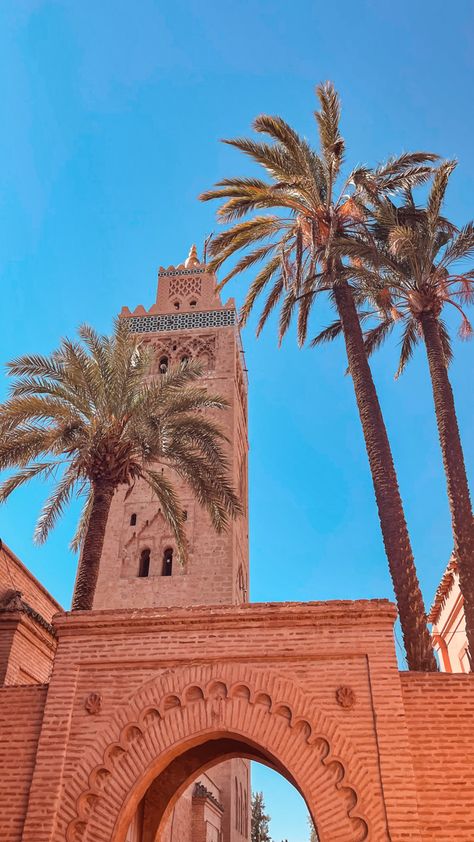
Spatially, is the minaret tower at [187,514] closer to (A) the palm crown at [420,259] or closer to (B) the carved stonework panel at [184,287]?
(B) the carved stonework panel at [184,287]

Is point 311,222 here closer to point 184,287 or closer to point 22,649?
point 22,649

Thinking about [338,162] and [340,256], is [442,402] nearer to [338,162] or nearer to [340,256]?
[340,256]

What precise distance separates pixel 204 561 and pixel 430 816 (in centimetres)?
1434

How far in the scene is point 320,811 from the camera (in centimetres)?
702

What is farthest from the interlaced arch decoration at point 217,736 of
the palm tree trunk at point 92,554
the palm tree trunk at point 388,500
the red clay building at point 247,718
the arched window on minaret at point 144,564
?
the arched window on minaret at point 144,564

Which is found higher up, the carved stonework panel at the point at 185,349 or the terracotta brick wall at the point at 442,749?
the carved stonework panel at the point at 185,349

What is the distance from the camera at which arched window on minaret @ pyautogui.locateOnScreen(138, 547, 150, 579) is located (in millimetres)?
21416

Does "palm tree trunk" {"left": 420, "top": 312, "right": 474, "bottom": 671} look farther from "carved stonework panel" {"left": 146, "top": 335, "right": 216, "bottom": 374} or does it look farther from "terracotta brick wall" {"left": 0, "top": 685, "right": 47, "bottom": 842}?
"carved stonework panel" {"left": 146, "top": 335, "right": 216, "bottom": 374}

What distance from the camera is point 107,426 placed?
11.6 metres

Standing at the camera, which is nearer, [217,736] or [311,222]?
[217,736]

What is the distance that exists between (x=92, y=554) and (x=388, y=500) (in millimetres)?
4374

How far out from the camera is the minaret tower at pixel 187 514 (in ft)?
68.3

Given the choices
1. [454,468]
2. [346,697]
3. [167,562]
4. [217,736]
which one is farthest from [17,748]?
[167,562]

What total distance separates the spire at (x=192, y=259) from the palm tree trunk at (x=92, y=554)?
18.2 m
